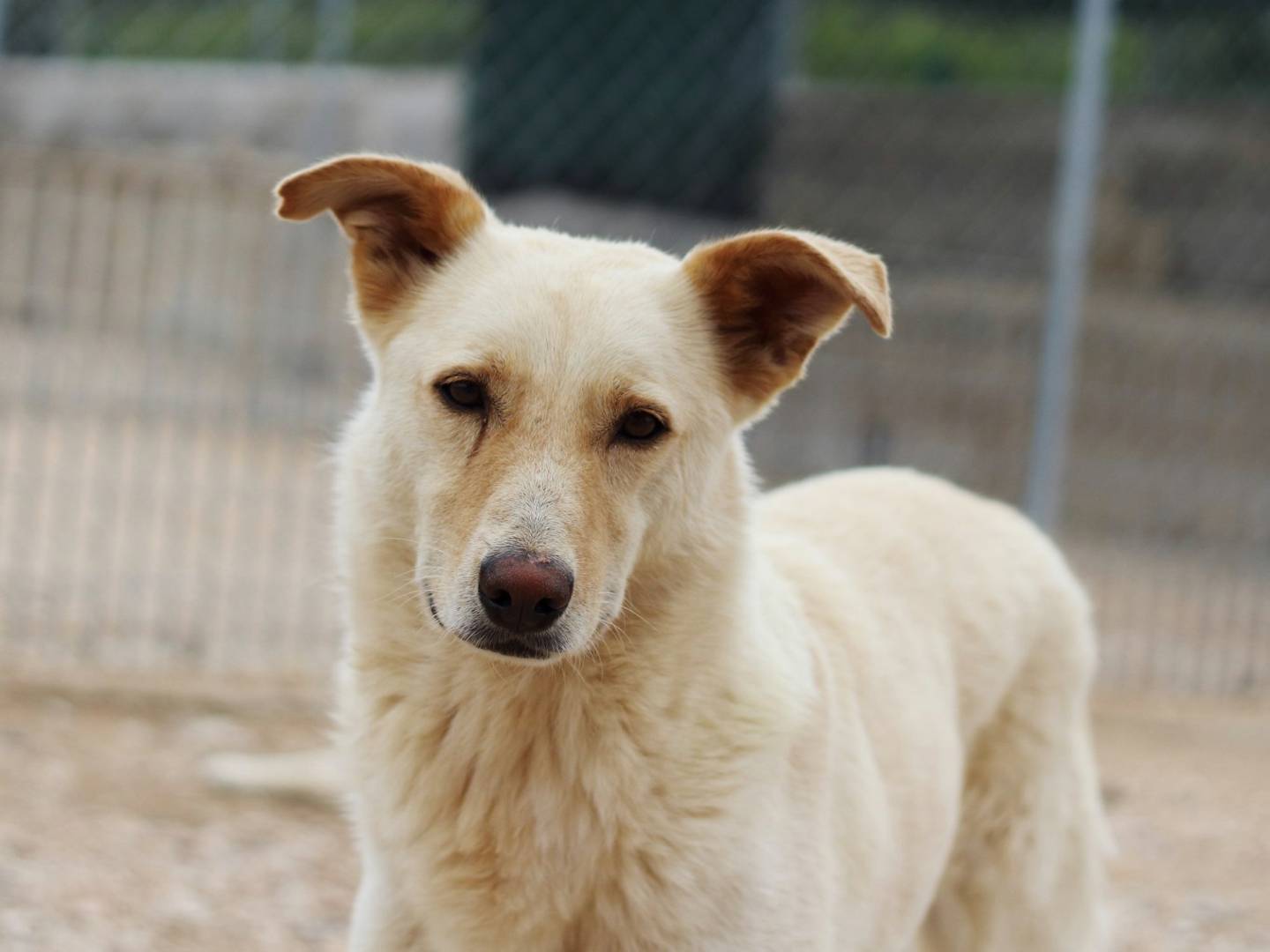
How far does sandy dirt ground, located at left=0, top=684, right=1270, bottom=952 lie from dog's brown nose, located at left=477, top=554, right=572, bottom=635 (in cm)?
196

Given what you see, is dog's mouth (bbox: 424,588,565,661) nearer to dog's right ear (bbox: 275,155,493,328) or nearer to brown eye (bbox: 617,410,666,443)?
brown eye (bbox: 617,410,666,443)

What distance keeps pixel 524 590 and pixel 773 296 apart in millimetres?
874

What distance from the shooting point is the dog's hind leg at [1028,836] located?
3.35 metres

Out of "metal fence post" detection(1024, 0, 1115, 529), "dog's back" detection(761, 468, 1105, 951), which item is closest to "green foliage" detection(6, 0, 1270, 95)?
"metal fence post" detection(1024, 0, 1115, 529)

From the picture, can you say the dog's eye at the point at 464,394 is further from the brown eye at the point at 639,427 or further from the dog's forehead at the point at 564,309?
the brown eye at the point at 639,427

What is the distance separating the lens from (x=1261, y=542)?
7.61 m

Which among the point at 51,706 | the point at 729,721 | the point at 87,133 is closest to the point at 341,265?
the point at 51,706

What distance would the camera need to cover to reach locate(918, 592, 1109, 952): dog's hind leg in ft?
11.0

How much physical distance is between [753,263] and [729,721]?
A: 83 cm

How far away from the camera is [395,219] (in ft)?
9.14

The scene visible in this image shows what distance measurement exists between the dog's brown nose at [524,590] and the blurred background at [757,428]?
82 centimetres

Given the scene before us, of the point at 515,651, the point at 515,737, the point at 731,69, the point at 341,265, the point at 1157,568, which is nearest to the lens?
the point at 515,651

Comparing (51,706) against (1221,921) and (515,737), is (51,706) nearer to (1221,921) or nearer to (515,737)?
(515,737)

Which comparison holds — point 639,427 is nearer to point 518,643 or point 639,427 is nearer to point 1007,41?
point 518,643
